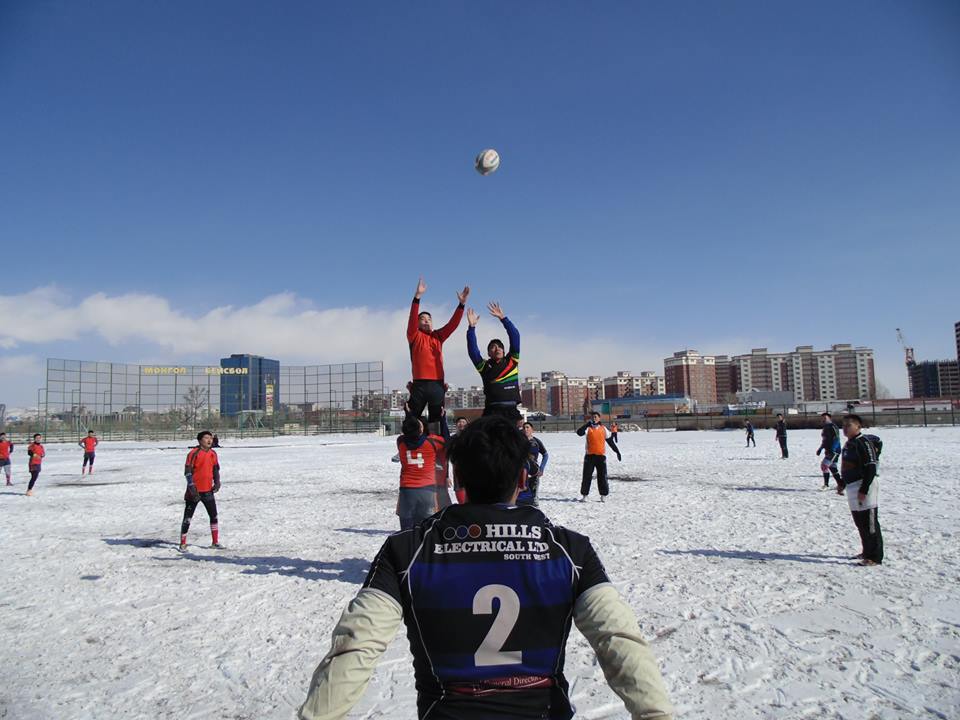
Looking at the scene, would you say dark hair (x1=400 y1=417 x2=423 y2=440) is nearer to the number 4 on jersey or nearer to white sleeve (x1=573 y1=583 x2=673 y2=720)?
the number 4 on jersey

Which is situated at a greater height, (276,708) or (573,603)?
(573,603)

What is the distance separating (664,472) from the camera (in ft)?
63.3

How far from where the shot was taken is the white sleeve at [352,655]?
161 centimetres

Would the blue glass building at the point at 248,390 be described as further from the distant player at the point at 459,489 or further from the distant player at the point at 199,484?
the distant player at the point at 459,489

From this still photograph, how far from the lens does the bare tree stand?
6304cm

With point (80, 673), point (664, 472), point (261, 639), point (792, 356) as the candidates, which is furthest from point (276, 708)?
point (792, 356)

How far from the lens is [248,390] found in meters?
69.5

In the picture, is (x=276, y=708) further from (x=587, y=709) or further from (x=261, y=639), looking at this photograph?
(x=587, y=709)

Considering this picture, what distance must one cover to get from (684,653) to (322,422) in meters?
63.6

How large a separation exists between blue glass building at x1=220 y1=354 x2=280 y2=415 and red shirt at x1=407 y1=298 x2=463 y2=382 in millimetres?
61211

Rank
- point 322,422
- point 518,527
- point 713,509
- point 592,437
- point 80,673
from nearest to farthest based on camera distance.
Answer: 1. point 518,527
2. point 80,673
3. point 713,509
4. point 592,437
5. point 322,422

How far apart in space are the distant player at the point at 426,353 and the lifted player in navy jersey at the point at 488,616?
16.6 feet

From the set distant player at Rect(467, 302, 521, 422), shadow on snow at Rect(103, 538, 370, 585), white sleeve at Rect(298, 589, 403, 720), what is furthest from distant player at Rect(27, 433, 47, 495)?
white sleeve at Rect(298, 589, 403, 720)

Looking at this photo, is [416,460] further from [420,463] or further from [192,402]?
[192,402]
